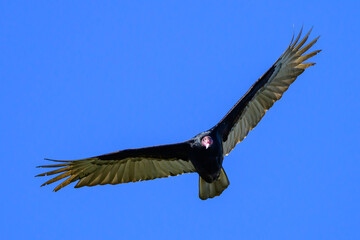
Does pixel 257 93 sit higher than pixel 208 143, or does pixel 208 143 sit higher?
pixel 257 93

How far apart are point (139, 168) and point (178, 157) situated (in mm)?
695

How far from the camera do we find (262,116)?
9672mm

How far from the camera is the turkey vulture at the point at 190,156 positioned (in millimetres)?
9367

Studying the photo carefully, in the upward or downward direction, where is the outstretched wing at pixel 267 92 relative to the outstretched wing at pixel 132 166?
upward

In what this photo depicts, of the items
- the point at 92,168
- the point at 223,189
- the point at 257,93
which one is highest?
the point at 257,93

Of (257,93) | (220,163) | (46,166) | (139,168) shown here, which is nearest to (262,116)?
(257,93)

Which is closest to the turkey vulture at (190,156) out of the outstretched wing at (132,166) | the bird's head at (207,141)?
the outstretched wing at (132,166)

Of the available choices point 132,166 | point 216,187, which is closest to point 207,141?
point 216,187

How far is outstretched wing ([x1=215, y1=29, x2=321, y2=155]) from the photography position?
9.59 metres

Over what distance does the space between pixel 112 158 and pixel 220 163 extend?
1.86 metres

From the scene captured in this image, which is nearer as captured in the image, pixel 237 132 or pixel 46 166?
pixel 46 166

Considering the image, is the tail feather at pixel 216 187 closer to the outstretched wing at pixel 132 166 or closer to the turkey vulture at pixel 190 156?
the turkey vulture at pixel 190 156

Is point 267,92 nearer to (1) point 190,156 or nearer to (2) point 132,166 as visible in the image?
(1) point 190,156

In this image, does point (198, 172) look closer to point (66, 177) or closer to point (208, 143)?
point (208, 143)
